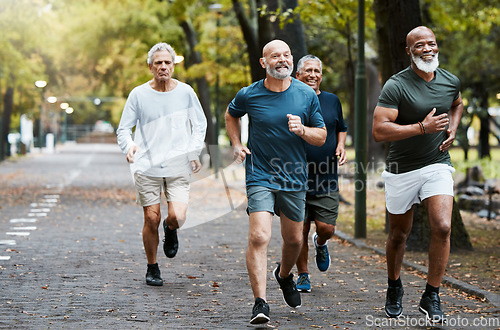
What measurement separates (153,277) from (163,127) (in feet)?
4.82

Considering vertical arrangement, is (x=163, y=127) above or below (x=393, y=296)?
above

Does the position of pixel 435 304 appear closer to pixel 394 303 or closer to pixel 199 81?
pixel 394 303

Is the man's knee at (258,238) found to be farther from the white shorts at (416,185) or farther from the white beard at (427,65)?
the white beard at (427,65)

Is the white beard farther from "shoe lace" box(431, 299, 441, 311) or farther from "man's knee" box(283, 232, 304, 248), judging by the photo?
"shoe lace" box(431, 299, 441, 311)

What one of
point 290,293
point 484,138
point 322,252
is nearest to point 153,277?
point 322,252

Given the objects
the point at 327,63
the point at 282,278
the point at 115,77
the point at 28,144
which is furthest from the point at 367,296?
the point at 28,144

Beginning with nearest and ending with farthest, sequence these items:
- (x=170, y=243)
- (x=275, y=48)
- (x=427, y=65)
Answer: (x=427, y=65) → (x=275, y=48) → (x=170, y=243)

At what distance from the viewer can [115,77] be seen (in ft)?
154

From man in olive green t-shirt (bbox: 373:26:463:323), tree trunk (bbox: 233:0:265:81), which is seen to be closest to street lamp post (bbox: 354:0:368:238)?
man in olive green t-shirt (bbox: 373:26:463:323)

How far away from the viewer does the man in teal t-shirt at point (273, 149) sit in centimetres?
605

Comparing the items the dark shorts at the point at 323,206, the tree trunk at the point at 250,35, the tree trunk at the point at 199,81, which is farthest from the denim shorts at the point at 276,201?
the tree trunk at the point at 199,81

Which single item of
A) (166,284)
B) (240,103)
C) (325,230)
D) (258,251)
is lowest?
(166,284)

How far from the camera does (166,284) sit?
802 centimetres

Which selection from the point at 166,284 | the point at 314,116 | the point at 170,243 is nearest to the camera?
the point at 314,116
